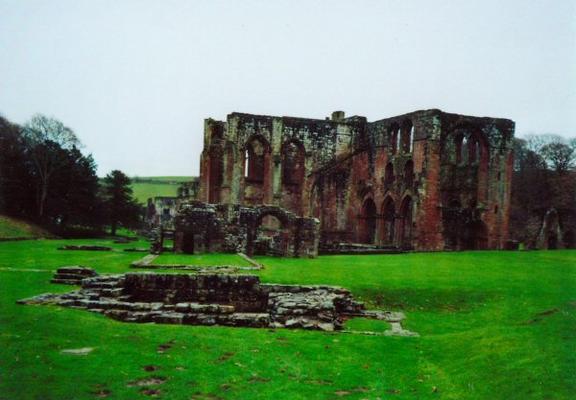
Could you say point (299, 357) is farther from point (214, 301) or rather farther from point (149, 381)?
point (214, 301)

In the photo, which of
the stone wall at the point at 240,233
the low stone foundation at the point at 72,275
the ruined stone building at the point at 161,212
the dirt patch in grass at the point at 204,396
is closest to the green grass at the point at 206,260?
the stone wall at the point at 240,233

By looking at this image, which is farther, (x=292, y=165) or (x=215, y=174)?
(x=292, y=165)

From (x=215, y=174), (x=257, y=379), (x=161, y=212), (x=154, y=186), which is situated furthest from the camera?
(x=154, y=186)

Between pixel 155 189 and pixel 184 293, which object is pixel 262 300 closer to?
pixel 184 293

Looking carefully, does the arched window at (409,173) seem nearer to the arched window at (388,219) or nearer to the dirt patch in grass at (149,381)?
the arched window at (388,219)

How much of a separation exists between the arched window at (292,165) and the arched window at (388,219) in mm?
6547

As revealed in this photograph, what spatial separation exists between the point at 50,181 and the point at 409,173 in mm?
29354

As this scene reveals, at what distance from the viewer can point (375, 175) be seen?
122 feet

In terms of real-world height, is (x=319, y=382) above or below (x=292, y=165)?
below

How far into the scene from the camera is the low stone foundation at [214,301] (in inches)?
486

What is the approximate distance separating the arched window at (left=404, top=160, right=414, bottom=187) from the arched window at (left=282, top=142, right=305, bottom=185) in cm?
804

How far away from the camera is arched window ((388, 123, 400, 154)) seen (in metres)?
36.0

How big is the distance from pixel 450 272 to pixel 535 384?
41.6 feet

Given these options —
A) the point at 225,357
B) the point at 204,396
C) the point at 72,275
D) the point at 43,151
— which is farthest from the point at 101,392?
the point at 43,151
